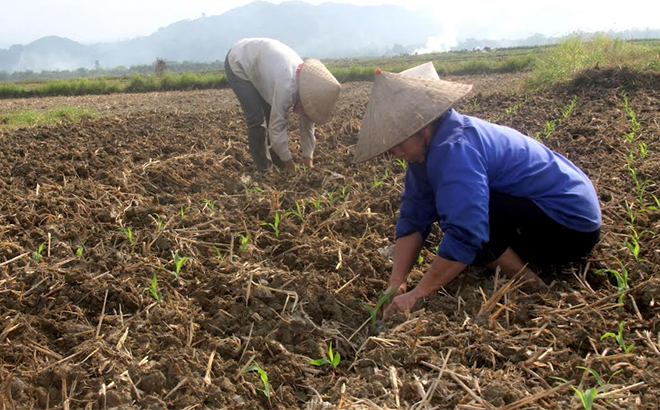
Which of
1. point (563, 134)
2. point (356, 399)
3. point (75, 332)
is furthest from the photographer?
point (563, 134)

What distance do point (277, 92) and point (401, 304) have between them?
96.5 inches

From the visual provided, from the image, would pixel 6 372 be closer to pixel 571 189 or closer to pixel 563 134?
pixel 571 189

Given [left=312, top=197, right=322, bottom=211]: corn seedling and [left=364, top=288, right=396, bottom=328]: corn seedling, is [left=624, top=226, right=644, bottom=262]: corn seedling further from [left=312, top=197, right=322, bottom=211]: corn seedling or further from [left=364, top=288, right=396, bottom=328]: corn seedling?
[left=312, top=197, right=322, bottom=211]: corn seedling

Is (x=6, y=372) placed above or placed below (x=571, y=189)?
below

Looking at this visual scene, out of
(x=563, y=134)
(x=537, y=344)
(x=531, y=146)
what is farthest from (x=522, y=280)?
(x=563, y=134)

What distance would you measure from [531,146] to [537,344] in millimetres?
919

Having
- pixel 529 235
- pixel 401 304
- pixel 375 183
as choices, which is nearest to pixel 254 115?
pixel 375 183

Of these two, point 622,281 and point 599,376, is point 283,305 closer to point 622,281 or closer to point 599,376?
point 599,376

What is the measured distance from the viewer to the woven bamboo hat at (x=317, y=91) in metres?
4.07

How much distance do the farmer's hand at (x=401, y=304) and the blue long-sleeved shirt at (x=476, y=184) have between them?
0.31 meters

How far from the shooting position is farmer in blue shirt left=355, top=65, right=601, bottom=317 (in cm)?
214

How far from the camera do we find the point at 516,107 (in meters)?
7.24

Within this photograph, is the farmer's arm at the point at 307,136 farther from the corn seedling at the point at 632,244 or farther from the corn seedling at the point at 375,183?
the corn seedling at the point at 632,244

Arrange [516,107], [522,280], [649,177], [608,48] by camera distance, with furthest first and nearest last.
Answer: [608,48] < [516,107] < [649,177] < [522,280]
